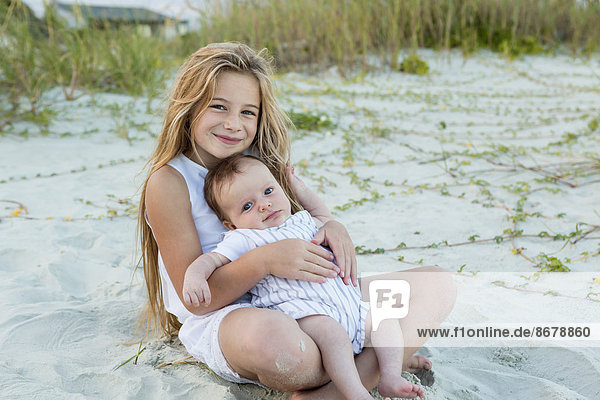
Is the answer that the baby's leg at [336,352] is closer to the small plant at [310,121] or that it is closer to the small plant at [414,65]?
the small plant at [310,121]

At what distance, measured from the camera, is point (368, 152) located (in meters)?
4.79

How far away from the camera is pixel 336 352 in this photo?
1521mm

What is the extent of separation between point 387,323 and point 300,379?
340mm

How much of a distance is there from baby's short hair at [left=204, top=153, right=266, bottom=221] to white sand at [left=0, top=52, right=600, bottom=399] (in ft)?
1.82

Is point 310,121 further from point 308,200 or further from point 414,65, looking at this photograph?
point 308,200

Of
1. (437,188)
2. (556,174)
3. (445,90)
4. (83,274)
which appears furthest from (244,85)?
(445,90)

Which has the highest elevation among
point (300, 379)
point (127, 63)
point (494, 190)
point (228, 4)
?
point (228, 4)

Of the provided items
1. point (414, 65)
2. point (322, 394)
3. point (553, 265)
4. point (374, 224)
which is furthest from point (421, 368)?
point (414, 65)

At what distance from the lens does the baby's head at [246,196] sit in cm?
181

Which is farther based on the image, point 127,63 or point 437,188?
point 127,63

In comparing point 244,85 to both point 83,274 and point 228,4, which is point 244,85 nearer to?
point 83,274

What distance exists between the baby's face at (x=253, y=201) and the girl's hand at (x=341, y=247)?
0.47 ft

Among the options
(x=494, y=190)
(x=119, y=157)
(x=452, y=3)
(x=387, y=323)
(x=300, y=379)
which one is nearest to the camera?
(x=300, y=379)

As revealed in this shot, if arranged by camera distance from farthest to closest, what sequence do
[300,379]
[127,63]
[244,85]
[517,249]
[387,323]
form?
[127,63], [517,249], [244,85], [387,323], [300,379]
